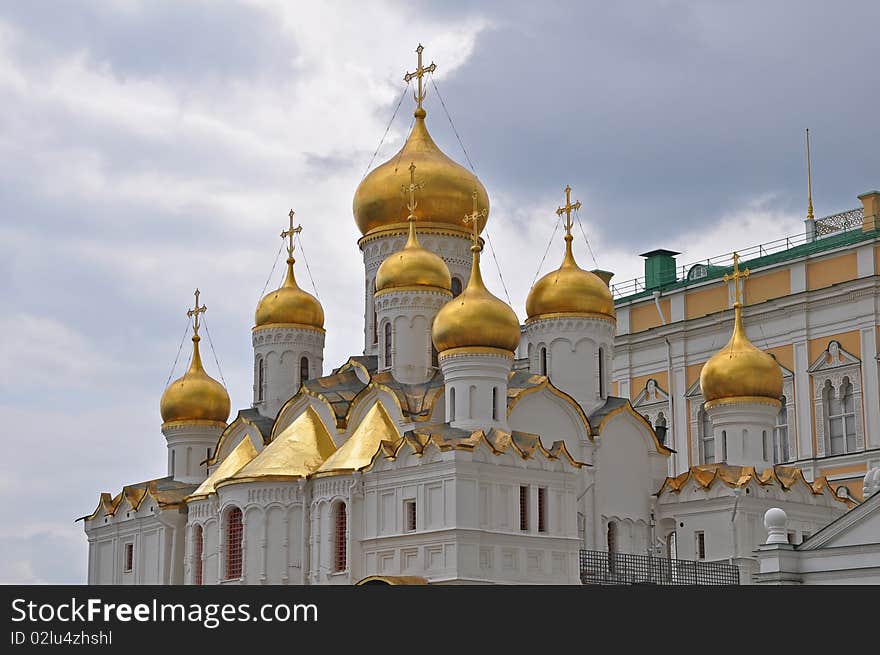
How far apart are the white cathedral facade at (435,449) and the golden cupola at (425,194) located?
0.05 meters

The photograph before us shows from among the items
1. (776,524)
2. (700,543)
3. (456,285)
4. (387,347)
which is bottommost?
(776,524)

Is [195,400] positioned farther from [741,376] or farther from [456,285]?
[741,376]

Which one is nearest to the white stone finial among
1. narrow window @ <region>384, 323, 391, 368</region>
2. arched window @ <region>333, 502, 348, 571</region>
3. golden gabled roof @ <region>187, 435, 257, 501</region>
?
arched window @ <region>333, 502, 348, 571</region>

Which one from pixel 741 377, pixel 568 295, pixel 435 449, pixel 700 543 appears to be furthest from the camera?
pixel 568 295

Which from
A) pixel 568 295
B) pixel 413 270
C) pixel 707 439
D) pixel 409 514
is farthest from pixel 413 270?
pixel 707 439

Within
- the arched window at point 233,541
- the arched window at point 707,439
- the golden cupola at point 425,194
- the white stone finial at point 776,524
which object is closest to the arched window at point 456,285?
the golden cupola at point 425,194

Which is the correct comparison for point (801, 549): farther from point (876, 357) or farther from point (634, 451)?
point (876, 357)

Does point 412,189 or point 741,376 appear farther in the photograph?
point 412,189

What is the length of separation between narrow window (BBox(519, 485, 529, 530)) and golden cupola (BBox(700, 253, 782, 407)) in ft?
20.6

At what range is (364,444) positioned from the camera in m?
31.9

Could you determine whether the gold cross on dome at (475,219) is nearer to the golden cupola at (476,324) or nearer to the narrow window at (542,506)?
the golden cupola at (476,324)

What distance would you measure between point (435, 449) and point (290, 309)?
8.73 metres
